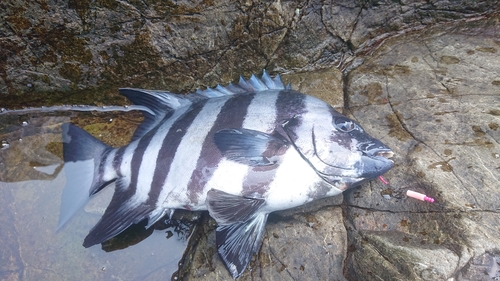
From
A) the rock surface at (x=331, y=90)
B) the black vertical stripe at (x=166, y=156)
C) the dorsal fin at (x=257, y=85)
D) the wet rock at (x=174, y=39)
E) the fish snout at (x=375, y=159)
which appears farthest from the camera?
the dorsal fin at (x=257, y=85)

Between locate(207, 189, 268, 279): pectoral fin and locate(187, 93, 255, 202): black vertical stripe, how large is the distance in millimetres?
136

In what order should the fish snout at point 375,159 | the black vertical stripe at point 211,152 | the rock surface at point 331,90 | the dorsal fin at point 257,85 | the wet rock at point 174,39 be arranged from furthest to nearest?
the dorsal fin at point 257,85 → the wet rock at point 174,39 → the black vertical stripe at point 211,152 → the fish snout at point 375,159 → the rock surface at point 331,90

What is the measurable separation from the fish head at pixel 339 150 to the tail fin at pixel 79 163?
5.25 ft

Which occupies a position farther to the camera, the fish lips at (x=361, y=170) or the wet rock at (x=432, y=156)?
the fish lips at (x=361, y=170)

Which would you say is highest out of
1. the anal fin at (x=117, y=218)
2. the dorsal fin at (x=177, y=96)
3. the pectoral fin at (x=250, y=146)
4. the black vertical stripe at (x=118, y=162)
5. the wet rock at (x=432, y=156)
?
the dorsal fin at (x=177, y=96)

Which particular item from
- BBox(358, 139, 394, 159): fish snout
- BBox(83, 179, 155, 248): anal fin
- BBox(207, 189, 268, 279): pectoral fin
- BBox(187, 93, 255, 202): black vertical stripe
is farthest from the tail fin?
BBox(358, 139, 394, 159): fish snout

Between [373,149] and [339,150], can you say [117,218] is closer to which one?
[339,150]

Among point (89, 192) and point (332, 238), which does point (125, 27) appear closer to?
point (89, 192)

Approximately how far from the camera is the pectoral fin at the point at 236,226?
93.7 inches

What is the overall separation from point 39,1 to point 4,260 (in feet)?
6.89

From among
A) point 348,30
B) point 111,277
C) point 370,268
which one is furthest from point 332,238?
point 348,30

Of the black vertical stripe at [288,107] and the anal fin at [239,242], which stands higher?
the black vertical stripe at [288,107]

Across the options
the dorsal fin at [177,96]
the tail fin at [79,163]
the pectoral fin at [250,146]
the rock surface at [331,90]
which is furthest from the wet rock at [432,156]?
the tail fin at [79,163]

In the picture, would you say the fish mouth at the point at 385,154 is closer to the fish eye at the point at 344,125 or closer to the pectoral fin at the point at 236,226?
the fish eye at the point at 344,125
